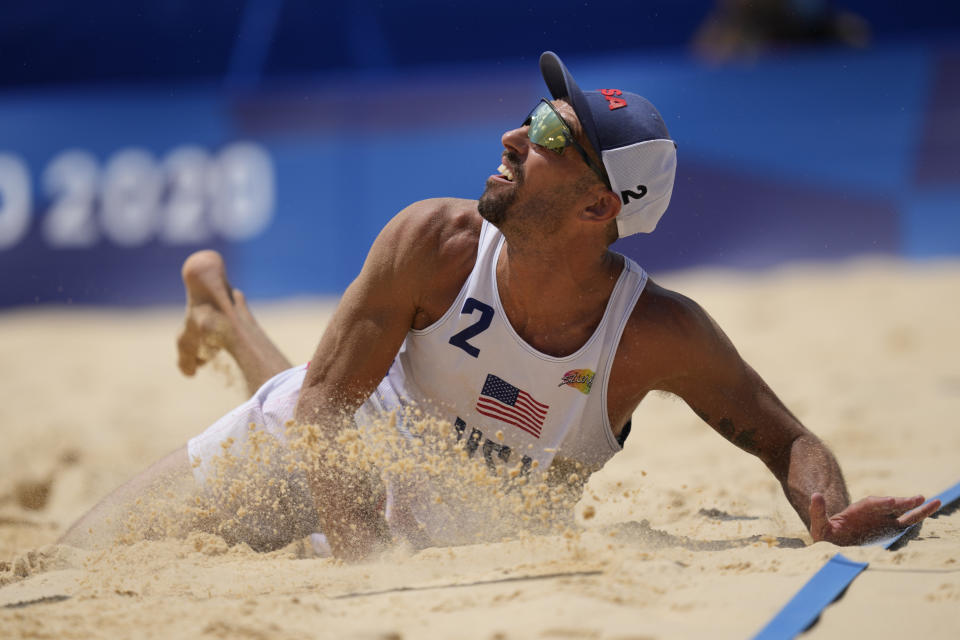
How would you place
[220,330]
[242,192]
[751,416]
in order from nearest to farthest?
[751,416], [220,330], [242,192]

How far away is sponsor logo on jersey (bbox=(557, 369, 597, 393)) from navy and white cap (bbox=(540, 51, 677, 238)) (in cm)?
37

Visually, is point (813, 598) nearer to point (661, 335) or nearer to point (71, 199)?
point (661, 335)

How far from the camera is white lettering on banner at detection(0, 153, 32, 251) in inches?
282

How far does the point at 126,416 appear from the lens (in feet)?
15.8

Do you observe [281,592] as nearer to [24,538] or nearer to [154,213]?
[24,538]

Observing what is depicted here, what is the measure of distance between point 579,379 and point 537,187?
0.51 m

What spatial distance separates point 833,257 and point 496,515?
5309mm

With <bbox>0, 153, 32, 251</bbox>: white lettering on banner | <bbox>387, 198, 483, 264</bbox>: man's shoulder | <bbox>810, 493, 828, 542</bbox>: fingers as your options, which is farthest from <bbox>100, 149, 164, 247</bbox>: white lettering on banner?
<bbox>810, 493, 828, 542</bbox>: fingers

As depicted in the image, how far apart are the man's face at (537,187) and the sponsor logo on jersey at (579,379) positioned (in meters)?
0.38

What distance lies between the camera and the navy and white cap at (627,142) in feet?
7.79

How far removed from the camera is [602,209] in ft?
8.03

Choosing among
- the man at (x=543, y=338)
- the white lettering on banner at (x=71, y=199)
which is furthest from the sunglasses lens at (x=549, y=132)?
the white lettering on banner at (x=71, y=199)

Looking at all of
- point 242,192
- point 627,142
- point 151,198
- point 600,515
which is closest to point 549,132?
point 627,142

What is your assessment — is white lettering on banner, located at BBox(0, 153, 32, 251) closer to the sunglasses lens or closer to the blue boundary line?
the sunglasses lens
